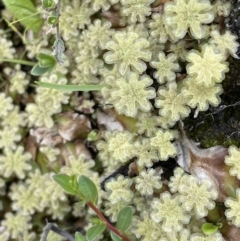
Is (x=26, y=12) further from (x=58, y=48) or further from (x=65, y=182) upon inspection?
(x=65, y=182)

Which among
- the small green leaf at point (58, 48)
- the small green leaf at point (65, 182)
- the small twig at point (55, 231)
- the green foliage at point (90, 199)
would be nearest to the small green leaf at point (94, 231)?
the green foliage at point (90, 199)

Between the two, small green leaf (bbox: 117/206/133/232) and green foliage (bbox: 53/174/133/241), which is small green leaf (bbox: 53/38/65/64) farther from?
small green leaf (bbox: 117/206/133/232)

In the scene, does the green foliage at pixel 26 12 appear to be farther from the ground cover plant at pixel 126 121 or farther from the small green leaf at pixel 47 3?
the small green leaf at pixel 47 3

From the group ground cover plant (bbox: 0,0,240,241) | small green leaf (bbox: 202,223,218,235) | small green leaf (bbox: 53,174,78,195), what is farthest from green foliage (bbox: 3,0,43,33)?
small green leaf (bbox: 202,223,218,235)

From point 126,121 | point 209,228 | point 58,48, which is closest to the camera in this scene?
point 209,228

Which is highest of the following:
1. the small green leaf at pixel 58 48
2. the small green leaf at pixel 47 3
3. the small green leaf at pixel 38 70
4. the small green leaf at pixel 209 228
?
the small green leaf at pixel 47 3

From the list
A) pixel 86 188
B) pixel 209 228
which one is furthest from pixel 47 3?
pixel 209 228

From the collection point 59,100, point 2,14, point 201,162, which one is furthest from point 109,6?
point 201,162

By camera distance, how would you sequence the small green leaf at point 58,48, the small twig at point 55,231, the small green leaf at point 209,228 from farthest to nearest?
1. the small twig at point 55,231
2. the small green leaf at point 58,48
3. the small green leaf at point 209,228
